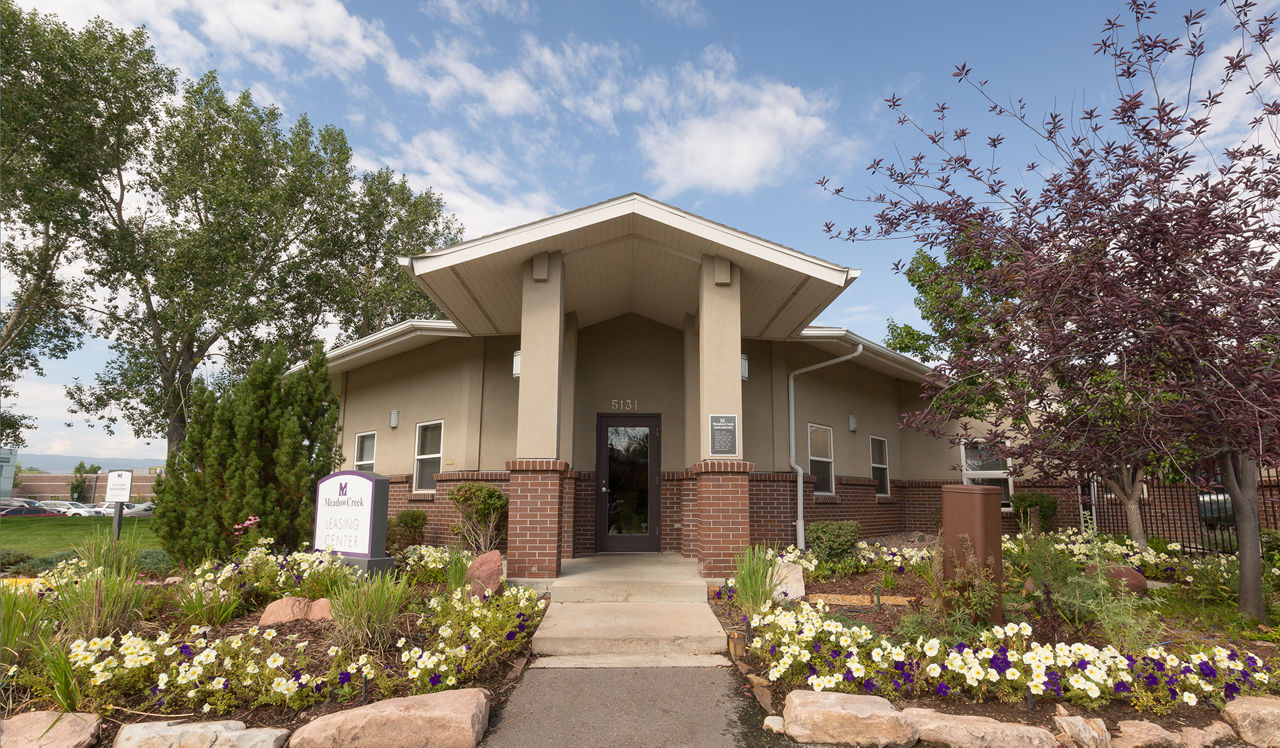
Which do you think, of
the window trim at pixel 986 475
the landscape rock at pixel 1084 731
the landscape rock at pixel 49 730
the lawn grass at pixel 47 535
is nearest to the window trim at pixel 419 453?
the lawn grass at pixel 47 535

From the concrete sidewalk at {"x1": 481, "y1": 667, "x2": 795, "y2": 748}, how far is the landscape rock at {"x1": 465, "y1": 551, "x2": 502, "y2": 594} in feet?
4.42

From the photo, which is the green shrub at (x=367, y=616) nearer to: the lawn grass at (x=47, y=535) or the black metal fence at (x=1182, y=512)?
the lawn grass at (x=47, y=535)

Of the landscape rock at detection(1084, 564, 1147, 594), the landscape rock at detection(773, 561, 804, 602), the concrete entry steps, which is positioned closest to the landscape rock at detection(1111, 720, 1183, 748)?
the concrete entry steps

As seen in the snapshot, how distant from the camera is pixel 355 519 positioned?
6.73 metres

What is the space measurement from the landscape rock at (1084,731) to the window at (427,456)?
9288mm

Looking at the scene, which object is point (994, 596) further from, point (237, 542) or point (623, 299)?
point (237, 542)

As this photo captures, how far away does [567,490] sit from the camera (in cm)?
928

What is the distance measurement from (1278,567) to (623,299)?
869 centimetres

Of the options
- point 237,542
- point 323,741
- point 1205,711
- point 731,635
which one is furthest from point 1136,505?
point 237,542

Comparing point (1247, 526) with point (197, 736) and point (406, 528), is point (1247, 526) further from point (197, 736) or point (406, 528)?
point (406, 528)

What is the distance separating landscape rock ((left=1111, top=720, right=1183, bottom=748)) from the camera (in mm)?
3855

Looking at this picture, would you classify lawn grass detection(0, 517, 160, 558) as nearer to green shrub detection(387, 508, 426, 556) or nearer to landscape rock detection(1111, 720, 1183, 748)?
green shrub detection(387, 508, 426, 556)

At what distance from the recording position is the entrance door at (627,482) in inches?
401

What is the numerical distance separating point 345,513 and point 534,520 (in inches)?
76.6
